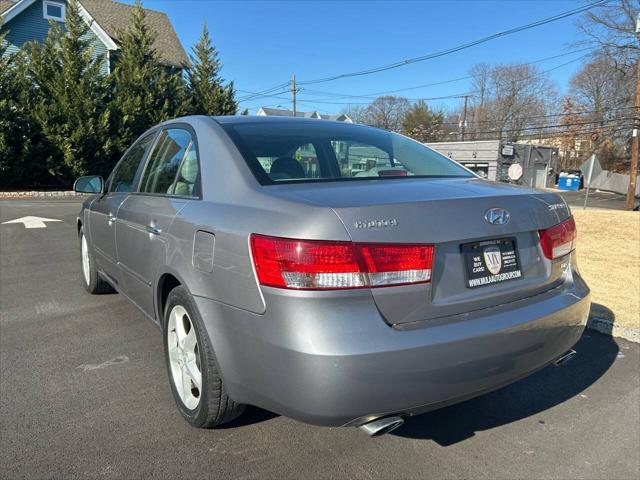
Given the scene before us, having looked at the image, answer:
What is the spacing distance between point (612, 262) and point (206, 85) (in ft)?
61.8

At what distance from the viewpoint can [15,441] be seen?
2.56 meters

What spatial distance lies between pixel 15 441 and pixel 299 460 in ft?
4.88

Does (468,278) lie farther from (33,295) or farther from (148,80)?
(148,80)

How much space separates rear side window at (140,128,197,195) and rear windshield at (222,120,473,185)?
413 millimetres

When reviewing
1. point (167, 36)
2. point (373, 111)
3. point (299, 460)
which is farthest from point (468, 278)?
point (373, 111)

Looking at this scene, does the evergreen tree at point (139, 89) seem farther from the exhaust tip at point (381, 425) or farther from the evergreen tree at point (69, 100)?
the exhaust tip at point (381, 425)

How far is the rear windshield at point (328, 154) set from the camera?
262cm

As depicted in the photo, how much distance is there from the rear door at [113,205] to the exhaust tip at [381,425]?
2576 mm

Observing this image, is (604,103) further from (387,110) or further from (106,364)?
(106,364)

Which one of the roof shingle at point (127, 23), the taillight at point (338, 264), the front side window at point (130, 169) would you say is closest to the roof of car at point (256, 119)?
the front side window at point (130, 169)

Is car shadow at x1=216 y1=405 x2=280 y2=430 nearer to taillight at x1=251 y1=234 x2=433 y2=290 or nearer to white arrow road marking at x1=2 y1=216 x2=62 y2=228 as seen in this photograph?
taillight at x1=251 y1=234 x2=433 y2=290

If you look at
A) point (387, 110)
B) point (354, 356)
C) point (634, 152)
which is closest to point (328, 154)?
point (354, 356)

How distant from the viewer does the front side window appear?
148 inches

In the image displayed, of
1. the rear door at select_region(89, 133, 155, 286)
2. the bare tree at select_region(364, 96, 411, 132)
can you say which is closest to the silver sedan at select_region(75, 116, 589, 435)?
the rear door at select_region(89, 133, 155, 286)
